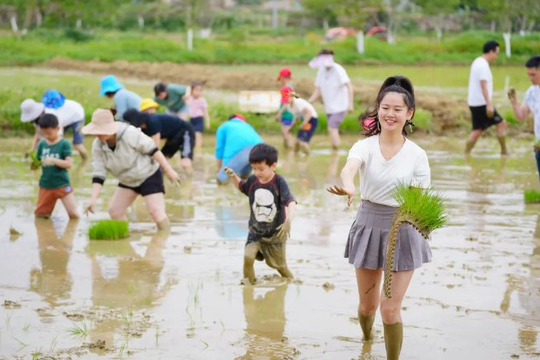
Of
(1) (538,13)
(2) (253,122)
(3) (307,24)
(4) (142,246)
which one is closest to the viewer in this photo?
(4) (142,246)

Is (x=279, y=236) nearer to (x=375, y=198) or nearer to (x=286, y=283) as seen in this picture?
(x=286, y=283)

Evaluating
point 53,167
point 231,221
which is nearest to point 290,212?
point 231,221

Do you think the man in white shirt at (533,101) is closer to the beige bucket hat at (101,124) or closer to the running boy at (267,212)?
the running boy at (267,212)

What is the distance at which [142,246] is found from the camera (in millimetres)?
9625

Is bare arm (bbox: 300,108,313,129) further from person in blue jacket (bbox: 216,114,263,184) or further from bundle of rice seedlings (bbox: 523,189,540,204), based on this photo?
bundle of rice seedlings (bbox: 523,189,540,204)

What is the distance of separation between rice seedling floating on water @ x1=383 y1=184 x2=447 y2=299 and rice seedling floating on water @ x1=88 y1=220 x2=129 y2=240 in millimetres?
4655

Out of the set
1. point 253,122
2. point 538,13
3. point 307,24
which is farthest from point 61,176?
point 307,24

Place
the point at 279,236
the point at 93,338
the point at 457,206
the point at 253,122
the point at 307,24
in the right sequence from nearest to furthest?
the point at 93,338
the point at 279,236
the point at 457,206
the point at 253,122
the point at 307,24

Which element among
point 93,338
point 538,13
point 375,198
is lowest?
point 93,338

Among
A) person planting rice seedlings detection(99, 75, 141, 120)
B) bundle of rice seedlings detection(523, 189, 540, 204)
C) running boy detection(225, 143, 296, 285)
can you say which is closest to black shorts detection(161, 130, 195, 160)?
person planting rice seedlings detection(99, 75, 141, 120)

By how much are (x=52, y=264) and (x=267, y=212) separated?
198 centimetres

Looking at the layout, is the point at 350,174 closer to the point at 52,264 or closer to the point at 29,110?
the point at 52,264

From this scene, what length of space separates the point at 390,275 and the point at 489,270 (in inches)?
131

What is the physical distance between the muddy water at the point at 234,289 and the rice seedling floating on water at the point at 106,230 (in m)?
0.14
